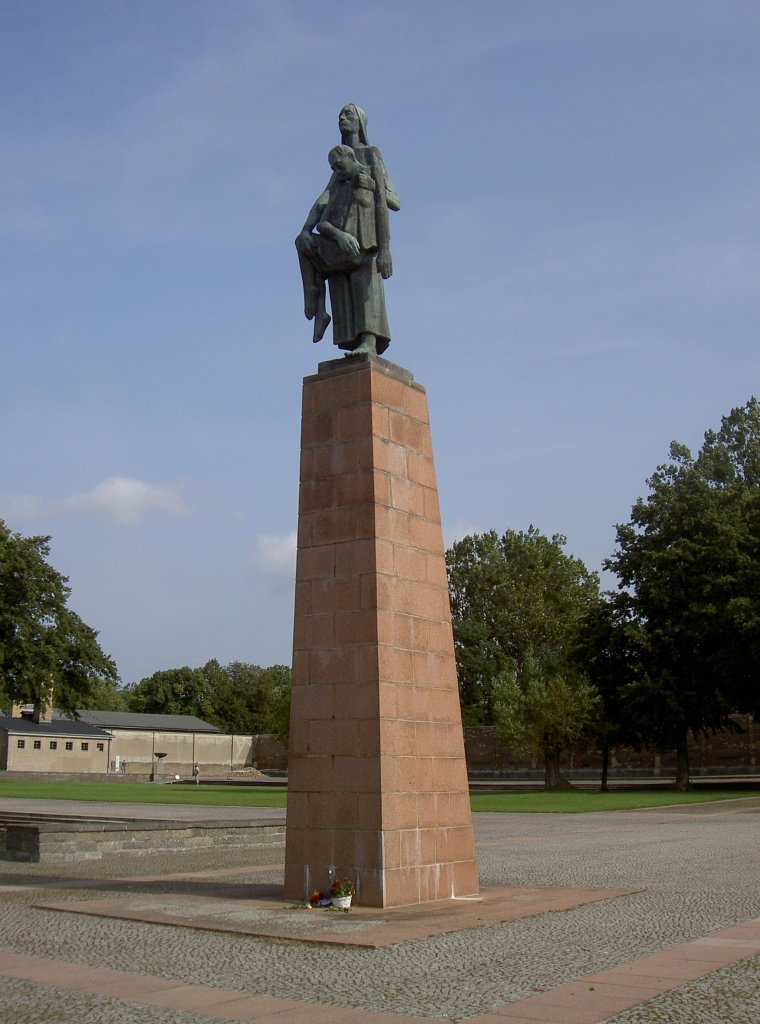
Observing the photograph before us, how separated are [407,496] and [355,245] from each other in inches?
124

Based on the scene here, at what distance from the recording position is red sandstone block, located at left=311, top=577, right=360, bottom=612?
1186cm

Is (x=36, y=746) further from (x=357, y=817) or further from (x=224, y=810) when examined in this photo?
(x=357, y=817)

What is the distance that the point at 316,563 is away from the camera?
12266 mm

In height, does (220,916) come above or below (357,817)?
below

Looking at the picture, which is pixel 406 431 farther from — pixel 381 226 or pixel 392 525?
pixel 381 226

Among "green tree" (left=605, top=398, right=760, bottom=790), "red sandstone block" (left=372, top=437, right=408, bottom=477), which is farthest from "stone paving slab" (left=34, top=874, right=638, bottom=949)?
"green tree" (left=605, top=398, right=760, bottom=790)

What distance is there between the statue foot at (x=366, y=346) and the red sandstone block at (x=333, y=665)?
363 cm

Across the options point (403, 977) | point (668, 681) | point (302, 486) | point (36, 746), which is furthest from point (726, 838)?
point (36, 746)

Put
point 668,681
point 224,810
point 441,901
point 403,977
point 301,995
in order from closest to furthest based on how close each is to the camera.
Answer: point 301,995 → point 403,977 → point 441,901 → point 224,810 → point 668,681

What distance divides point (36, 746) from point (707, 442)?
52.4m

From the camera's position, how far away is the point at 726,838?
20453mm

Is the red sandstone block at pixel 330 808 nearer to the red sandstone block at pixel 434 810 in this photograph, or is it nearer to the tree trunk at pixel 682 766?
the red sandstone block at pixel 434 810

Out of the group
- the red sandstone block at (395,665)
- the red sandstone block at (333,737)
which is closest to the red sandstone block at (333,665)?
the red sandstone block at (395,665)

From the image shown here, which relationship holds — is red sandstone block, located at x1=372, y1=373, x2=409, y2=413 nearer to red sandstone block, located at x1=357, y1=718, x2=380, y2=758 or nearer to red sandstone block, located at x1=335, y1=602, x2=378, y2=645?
red sandstone block, located at x1=335, y1=602, x2=378, y2=645
